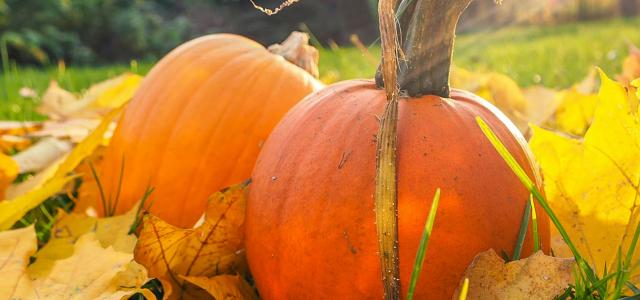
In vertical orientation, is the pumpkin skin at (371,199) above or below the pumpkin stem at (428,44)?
below

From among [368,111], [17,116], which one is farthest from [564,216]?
[17,116]

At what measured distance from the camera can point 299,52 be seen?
1.51 metres

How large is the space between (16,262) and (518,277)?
699 millimetres

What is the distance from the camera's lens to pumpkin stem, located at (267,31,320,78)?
150 cm

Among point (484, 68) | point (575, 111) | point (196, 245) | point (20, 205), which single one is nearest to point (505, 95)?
point (575, 111)

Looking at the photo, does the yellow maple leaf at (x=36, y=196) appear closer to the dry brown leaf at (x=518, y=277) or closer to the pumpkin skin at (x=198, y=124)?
the pumpkin skin at (x=198, y=124)

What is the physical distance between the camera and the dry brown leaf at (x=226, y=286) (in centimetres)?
99

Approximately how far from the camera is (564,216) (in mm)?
A: 1008

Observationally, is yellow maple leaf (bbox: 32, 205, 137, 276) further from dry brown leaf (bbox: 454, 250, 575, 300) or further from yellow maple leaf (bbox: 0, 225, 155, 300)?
dry brown leaf (bbox: 454, 250, 575, 300)

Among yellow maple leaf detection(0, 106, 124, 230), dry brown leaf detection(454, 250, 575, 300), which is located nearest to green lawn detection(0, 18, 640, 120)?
yellow maple leaf detection(0, 106, 124, 230)

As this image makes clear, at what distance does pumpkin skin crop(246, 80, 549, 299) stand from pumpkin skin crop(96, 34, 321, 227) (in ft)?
1.10

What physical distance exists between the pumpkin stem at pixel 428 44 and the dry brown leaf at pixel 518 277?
0.92 ft

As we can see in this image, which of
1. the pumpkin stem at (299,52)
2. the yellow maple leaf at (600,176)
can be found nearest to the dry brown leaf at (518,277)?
the yellow maple leaf at (600,176)

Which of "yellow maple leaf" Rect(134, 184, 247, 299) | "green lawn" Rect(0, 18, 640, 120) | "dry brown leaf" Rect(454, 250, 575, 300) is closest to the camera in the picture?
"dry brown leaf" Rect(454, 250, 575, 300)
